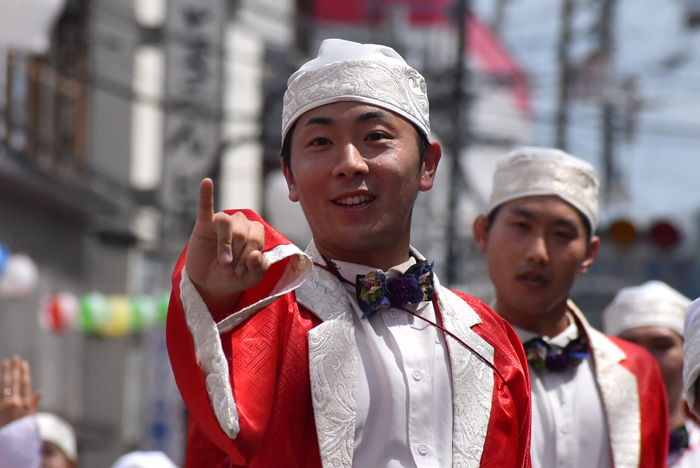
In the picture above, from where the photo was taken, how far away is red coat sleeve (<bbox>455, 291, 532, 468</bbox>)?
96.8 inches

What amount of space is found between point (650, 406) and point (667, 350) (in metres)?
1.14

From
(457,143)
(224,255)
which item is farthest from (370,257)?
(457,143)

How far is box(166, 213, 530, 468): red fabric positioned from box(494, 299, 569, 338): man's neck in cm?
109

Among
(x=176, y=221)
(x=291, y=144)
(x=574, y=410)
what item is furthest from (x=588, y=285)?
(x=291, y=144)

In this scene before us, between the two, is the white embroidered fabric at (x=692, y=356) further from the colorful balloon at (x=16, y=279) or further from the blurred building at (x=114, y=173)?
the blurred building at (x=114, y=173)

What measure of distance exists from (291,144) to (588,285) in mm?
15574

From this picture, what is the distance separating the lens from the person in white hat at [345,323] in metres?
2.16

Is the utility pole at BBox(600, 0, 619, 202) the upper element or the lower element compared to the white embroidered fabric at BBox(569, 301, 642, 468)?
upper

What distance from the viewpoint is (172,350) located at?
221cm

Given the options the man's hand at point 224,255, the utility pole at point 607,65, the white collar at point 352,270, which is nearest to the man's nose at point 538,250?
the white collar at point 352,270

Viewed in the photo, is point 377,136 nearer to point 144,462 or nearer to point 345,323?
point 345,323

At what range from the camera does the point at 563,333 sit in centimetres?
371

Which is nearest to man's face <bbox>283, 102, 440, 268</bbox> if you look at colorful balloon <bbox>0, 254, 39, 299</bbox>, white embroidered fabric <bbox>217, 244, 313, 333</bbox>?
white embroidered fabric <bbox>217, 244, 313, 333</bbox>

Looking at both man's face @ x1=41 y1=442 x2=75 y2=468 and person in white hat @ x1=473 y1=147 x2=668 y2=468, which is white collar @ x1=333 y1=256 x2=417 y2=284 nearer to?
person in white hat @ x1=473 y1=147 x2=668 y2=468
